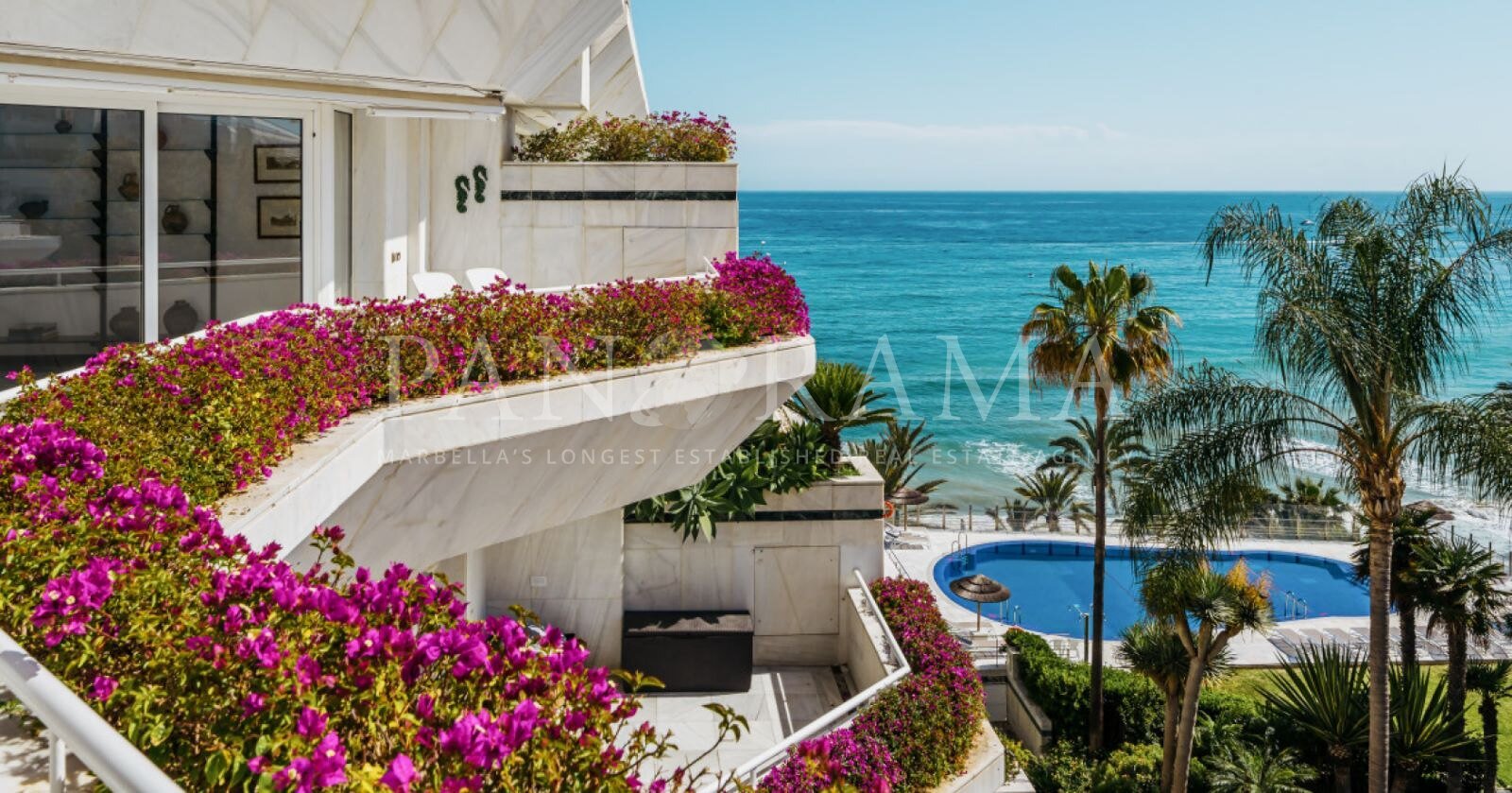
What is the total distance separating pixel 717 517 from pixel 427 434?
249 inches

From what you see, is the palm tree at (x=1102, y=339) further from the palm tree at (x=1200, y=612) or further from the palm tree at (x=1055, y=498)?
the palm tree at (x=1055, y=498)

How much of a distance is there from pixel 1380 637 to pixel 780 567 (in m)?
7.03

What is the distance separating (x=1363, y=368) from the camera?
11336 millimetres

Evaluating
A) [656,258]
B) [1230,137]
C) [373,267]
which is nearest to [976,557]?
[656,258]

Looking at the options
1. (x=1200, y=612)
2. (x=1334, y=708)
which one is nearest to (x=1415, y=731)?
(x=1334, y=708)

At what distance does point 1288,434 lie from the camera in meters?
11.9

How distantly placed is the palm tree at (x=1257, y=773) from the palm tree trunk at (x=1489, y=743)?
2.50m

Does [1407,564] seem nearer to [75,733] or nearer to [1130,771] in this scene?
[1130,771]

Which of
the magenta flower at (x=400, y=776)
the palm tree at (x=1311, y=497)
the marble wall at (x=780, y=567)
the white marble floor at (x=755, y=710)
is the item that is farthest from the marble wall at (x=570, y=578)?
the palm tree at (x=1311, y=497)

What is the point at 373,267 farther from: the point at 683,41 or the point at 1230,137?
the point at 1230,137

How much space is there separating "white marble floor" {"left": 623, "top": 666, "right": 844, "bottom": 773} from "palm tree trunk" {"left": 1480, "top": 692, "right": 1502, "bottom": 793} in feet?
32.4

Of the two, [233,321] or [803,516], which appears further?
[803,516]

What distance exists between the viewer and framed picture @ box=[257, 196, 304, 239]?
885 cm

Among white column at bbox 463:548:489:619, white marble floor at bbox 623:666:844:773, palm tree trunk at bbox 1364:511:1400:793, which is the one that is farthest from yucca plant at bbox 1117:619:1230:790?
white column at bbox 463:548:489:619
